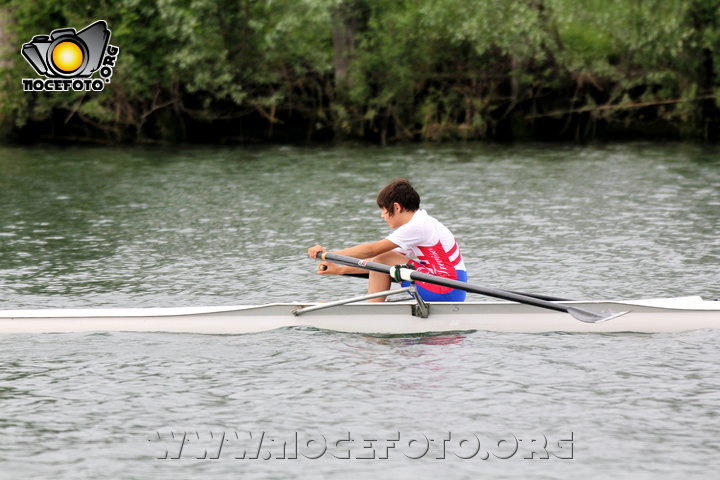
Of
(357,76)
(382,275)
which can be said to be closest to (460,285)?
(382,275)

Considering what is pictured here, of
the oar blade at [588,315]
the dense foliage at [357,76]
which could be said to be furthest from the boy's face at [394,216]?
the dense foliage at [357,76]

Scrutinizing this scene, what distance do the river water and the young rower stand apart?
49cm

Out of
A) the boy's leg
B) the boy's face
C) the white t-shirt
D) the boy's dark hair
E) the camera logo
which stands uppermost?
the camera logo

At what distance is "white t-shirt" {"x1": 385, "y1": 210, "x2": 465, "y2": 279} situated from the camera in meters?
10.1

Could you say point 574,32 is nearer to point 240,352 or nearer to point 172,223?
point 172,223

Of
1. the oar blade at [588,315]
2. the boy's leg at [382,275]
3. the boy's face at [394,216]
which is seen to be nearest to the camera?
the oar blade at [588,315]

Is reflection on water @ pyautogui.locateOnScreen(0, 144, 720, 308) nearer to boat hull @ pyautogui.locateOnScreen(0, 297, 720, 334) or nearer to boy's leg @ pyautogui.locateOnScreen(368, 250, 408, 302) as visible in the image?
boat hull @ pyautogui.locateOnScreen(0, 297, 720, 334)

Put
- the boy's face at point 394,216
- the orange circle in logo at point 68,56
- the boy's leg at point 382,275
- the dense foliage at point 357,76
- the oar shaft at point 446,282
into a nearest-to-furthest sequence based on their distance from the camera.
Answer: the oar shaft at point 446,282
the boy's face at point 394,216
the boy's leg at point 382,275
the dense foliage at point 357,76
the orange circle in logo at point 68,56

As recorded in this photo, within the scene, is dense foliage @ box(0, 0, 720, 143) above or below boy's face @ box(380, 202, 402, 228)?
above

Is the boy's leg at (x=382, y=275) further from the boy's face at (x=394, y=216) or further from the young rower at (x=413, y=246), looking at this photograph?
the boy's face at (x=394, y=216)

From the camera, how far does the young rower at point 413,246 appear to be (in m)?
10.0

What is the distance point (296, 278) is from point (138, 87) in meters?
22.6

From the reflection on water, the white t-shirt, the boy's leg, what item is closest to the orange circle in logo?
the reflection on water

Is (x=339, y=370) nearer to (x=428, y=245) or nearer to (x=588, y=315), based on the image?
(x=428, y=245)
